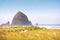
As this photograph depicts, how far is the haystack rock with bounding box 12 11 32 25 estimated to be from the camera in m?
8.28

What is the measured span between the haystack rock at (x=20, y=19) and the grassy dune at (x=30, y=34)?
0.51 metres

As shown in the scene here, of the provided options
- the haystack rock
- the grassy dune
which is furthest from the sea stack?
the grassy dune

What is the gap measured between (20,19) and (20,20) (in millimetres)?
59

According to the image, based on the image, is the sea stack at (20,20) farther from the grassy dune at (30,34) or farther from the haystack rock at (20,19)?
the grassy dune at (30,34)

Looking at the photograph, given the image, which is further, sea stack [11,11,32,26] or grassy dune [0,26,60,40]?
sea stack [11,11,32,26]

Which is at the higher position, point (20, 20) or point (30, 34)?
point (20, 20)

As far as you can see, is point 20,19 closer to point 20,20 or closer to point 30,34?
point 20,20

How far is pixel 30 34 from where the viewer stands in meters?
7.56

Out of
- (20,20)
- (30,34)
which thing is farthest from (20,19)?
(30,34)

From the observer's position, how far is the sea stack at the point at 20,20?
8281 millimetres

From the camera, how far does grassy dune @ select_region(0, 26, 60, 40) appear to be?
24.0ft

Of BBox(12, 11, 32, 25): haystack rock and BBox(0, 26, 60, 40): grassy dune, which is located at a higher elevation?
BBox(12, 11, 32, 25): haystack rock

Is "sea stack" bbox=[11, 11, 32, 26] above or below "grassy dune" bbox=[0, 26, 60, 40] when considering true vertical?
above

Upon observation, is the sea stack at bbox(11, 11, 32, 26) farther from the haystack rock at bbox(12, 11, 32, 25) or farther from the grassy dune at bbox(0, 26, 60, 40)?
the grassy dune at bbox(0, 26, 60, 40)
